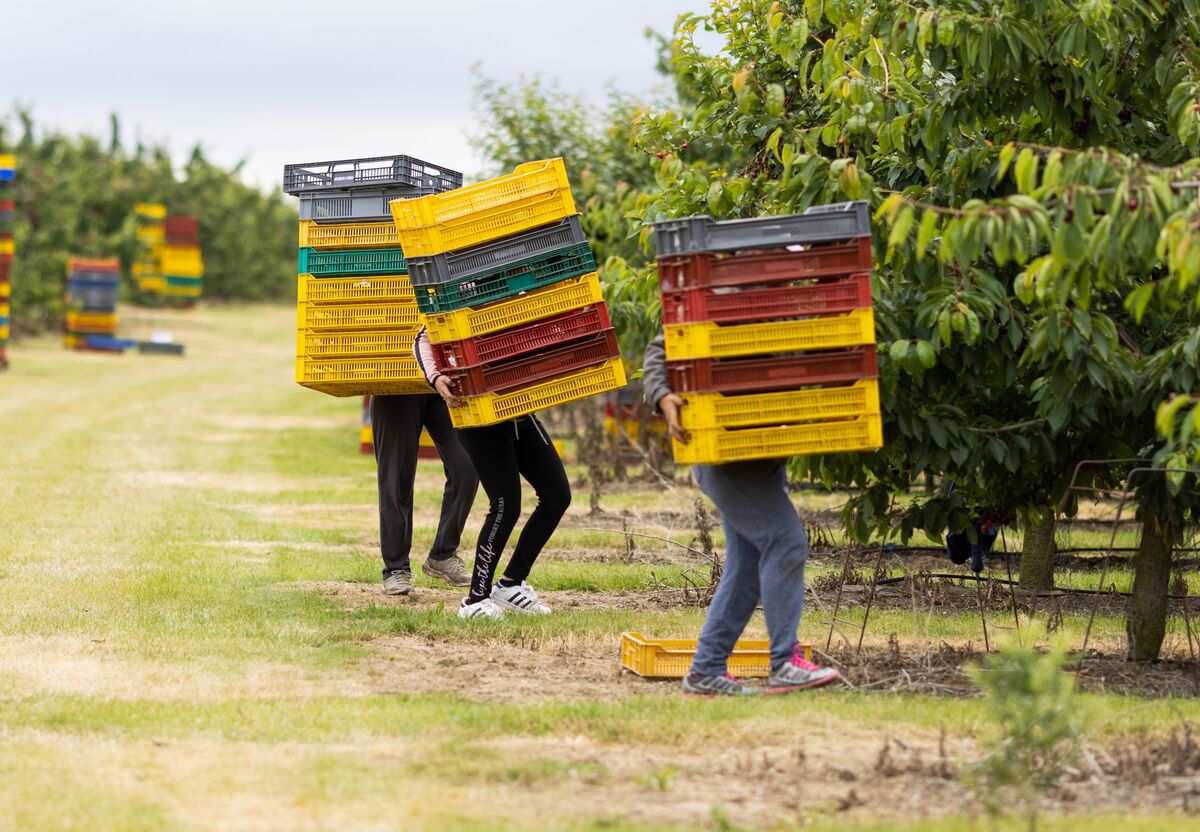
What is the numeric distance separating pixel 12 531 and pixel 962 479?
723cm

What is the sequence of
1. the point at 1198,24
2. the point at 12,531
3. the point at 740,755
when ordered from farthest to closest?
the point at 12,531 → the point at 1198,24 → the point at 740,755

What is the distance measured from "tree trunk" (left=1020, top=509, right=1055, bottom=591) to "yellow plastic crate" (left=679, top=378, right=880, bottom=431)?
3.63 m

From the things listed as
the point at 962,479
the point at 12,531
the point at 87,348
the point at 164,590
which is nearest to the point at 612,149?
the point at 12,531

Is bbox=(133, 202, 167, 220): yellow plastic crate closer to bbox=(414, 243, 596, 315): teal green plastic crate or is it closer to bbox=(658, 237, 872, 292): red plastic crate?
bbox=(414, 243, 596, 315): teal green plastic crate

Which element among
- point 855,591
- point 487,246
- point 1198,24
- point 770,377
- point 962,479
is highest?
point 1198,24

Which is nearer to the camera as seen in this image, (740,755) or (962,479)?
(740,755)

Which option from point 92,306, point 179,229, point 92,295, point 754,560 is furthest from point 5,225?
point 754,560

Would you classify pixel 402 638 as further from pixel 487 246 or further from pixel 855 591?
pixel 855 591

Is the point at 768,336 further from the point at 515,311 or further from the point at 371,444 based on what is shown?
the point at 371,444

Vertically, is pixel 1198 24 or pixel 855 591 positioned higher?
pixel 1198 24

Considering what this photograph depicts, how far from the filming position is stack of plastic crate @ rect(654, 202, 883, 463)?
6602 millimetres

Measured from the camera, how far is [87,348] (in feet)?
124

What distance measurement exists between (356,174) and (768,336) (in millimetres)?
3381

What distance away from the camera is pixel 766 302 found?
21.9 ft
